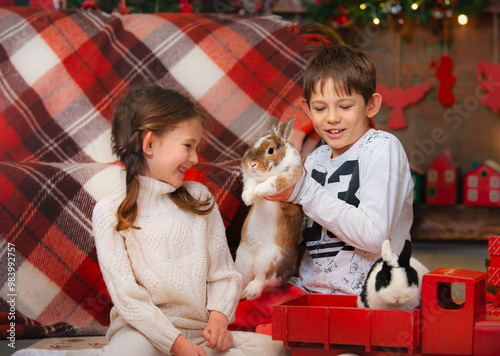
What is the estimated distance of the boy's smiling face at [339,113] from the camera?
123cm

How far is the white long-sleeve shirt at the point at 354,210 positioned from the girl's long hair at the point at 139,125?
0.88 feet

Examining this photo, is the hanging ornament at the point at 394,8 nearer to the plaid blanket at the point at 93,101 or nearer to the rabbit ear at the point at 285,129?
the plaid blanket at the point at 93,101

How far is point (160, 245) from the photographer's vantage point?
1.10 metres

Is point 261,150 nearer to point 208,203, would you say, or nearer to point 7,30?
point 208,203

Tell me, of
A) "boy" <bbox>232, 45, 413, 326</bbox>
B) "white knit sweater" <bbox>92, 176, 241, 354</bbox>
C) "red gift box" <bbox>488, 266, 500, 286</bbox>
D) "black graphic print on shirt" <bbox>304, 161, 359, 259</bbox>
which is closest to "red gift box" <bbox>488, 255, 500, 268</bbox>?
"red gift box" <bbox>488, 266, 500, 286</bbox>

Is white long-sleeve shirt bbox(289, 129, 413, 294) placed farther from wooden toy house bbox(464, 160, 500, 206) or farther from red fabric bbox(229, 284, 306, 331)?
wooden toy house bbox(464, 160, 500, 206)

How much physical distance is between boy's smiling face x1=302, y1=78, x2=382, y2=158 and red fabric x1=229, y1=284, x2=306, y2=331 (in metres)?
0.37

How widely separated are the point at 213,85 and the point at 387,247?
1199 millimetres

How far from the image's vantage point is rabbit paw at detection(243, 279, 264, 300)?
49.8 inches

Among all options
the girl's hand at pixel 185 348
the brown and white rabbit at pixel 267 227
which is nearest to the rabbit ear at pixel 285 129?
the brown and white rabbit at pixel 267 227

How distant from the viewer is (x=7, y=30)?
6.63 ft

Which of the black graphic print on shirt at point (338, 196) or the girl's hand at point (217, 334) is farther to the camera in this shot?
the black graphic print on shirt at point (338, 196)

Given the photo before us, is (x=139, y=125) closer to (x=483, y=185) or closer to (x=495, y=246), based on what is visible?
(x=495, y=246)

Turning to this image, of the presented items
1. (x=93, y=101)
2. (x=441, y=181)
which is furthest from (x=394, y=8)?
(x=93, y=101)
